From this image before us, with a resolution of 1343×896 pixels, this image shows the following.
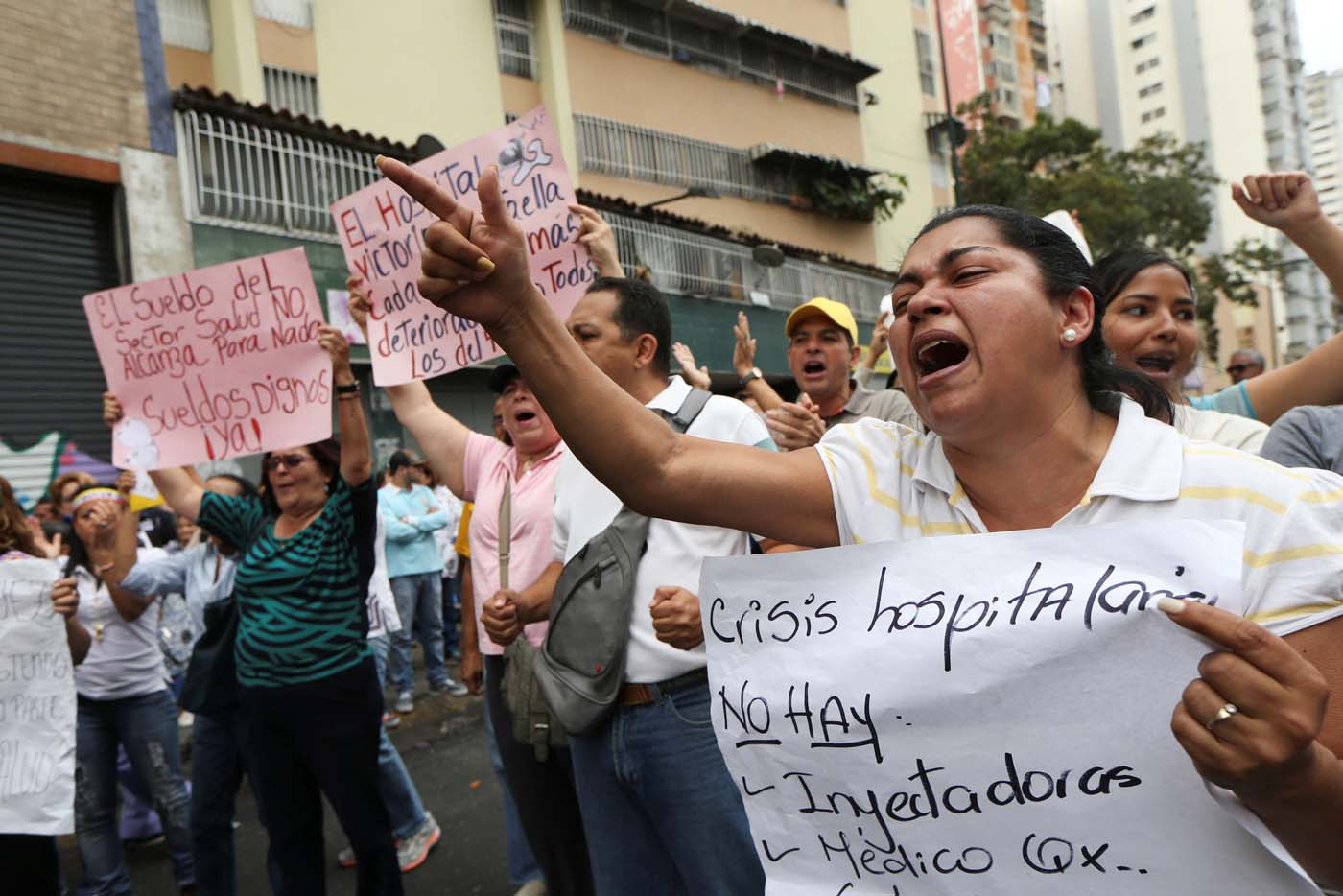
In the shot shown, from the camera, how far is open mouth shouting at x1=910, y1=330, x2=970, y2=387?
4.63ft

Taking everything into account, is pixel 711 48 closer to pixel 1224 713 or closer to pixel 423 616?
pixel 423 616

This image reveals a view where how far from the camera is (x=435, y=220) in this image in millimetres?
3123

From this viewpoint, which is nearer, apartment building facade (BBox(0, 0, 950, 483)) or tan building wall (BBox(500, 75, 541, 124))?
apartment building facade (BBox(0, 0, 950, 483))

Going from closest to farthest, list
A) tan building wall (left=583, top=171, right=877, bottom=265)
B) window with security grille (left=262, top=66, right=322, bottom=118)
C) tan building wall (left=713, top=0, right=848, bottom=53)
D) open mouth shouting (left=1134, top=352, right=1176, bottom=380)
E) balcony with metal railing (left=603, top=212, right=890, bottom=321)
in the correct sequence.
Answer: open mouth shouting (left=1134, top=352, right=1176, bottom=380) → window with security grille (left=262, top=66, right=322, bottom=118) → balcony with metal railing (left=603, top=212, right=890, bottom=321) → tan building wall (left=583, top=171, right=877, bottom=265) → tan building wall (left=713, top=0, right=848, bottom=53)

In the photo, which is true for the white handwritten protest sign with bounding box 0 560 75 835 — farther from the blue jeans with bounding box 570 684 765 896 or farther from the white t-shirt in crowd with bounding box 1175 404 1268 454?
the white t-shirt in crowd with bounding box 1175 404 1268 454

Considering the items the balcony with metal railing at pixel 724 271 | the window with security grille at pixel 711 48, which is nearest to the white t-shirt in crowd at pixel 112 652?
the balcony with metal railing at pixel 724 271

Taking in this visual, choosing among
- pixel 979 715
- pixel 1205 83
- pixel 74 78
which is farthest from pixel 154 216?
pixel 1205 83

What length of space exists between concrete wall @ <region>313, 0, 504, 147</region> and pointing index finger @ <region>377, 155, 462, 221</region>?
1322 cm

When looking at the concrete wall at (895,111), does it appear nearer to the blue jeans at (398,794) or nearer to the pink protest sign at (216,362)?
the blue jeans at (398,794)

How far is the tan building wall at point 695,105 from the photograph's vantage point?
1731 centimetres

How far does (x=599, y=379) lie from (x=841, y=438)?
46cm

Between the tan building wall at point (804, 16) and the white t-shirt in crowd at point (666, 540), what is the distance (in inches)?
772

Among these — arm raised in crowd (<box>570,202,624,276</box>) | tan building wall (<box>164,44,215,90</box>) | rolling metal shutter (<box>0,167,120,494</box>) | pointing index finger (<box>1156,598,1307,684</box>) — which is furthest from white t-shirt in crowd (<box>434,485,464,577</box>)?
pointing index finger (<box>1156,598,1307,684</box>)

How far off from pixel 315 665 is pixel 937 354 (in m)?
2.62
